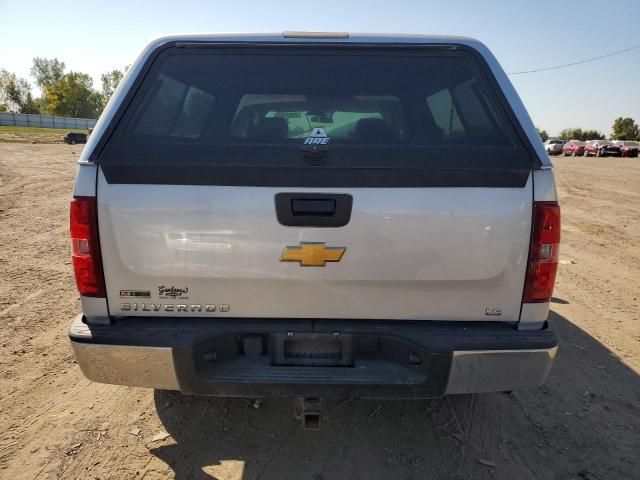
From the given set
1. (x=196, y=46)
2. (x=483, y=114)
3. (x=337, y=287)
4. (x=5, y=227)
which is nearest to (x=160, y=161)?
(x=196, y=46)

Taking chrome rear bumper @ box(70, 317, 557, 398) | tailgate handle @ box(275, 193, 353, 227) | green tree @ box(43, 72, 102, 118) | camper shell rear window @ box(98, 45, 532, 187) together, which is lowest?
chrome rear bumper @ box(70, 317, 557, 398)

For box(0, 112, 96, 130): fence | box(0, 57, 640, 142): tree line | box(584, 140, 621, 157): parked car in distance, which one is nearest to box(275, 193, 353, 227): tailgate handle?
box(584, 140, 621, 157): parked car in distance

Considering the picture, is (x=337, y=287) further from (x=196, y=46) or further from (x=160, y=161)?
(x=196, y=46)

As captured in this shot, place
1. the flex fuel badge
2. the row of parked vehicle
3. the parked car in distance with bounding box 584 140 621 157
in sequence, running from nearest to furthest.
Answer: the flex fuel badge < the row of parked vehicle < the parked car in distance with bounding box 584 140 621 157

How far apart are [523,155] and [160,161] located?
1.68m

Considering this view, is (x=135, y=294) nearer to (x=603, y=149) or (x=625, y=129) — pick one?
(x=603, y=149)

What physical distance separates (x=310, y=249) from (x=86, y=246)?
1039 mm

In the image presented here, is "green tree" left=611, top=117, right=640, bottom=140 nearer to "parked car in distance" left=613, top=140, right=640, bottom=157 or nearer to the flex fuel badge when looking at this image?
"parked car in distance" left=613, top=140, right=640, bottom=157

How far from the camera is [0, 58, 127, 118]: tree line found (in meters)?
91.0

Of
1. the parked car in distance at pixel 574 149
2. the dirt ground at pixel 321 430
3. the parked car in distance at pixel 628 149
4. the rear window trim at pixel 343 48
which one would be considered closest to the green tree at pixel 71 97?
the parked car in distance at pixel 574 149

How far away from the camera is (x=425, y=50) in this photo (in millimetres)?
2357

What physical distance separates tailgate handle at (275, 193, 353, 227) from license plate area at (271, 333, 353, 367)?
0.55 metres

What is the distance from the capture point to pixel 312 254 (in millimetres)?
2100

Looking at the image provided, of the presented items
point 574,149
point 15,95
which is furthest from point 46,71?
point 574,149
